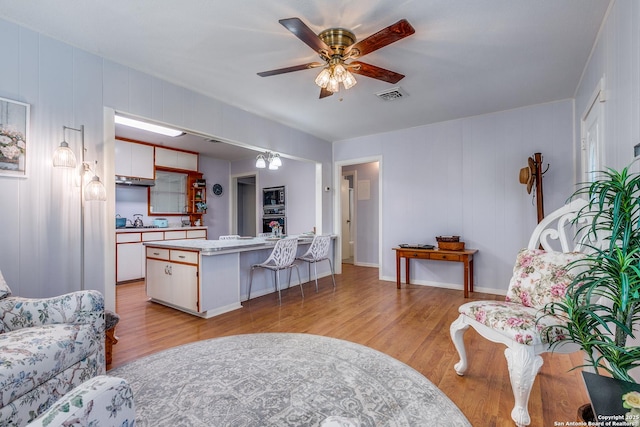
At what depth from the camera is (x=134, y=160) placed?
534 cm

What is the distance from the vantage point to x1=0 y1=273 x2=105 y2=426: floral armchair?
4.05 feet

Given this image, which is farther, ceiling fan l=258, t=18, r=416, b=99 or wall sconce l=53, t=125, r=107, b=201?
wall sconce l=53, t=125, r=107, b=201

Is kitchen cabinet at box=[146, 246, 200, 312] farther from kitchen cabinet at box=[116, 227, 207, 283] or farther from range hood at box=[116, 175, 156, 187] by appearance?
range hood at box=[116, 175, 156, 187]

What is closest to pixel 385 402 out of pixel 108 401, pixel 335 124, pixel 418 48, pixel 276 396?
pixel 276 396

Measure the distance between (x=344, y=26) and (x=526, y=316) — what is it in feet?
7.42

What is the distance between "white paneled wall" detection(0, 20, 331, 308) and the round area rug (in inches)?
38.2

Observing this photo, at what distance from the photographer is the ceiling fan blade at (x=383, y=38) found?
5.87 feet

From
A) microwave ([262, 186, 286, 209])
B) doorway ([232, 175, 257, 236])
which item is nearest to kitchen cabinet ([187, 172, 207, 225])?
microwave ([262, 186, 286, 209])

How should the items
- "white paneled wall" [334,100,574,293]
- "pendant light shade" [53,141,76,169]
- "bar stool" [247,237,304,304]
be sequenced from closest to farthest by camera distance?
"pendant light shade" [53,141,76,169] < "bar stool" [247,237,304,304] < "white paneled wall" [334,100,574,293]

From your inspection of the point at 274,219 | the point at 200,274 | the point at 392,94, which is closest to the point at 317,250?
the point at 200,274

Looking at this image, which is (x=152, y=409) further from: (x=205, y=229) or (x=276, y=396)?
(x=205, y=229)

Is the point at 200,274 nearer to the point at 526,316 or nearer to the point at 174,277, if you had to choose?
the point at 174,277

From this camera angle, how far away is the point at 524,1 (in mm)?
1976

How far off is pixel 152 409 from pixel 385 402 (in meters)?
1.33
